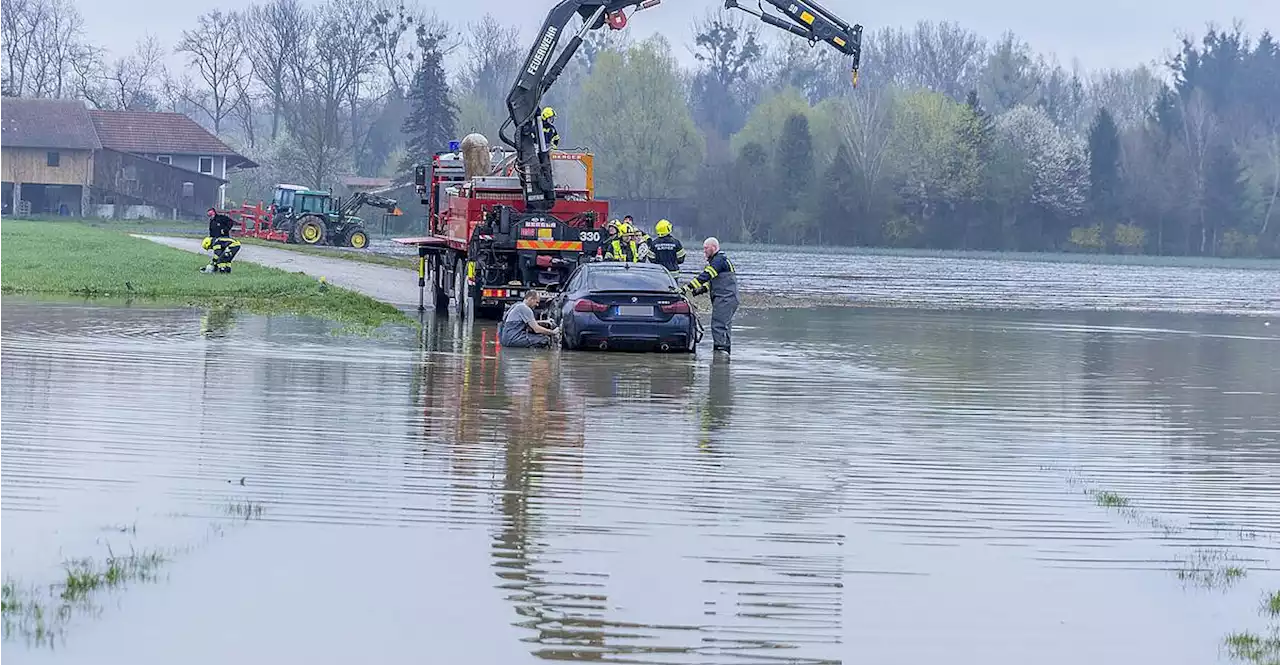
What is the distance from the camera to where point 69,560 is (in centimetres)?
851

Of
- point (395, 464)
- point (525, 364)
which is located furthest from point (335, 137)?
point (395, 464)

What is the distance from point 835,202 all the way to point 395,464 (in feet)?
316

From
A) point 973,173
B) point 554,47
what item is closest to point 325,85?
point 973,173

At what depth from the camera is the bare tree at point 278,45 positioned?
424 feet

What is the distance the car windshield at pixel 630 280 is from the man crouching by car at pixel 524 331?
0.78 meters

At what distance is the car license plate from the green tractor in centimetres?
4494

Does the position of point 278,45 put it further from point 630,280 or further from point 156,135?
point 630,280

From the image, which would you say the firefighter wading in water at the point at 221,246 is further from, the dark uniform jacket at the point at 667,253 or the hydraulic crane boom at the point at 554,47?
the dark uniform jacket at the point at 667,253

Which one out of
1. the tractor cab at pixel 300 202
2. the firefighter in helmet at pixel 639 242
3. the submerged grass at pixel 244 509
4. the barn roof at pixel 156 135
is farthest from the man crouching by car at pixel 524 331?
the barn roof at pixel 156 135

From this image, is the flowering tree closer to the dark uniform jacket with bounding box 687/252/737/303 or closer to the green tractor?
the green tractor

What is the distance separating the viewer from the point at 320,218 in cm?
6906

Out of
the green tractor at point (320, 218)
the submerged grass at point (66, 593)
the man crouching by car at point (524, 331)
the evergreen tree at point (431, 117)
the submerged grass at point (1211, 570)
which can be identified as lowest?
the submerged grass at point (66, 593)

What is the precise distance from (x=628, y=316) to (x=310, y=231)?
155ft

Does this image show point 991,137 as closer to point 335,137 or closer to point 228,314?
point 335,137
